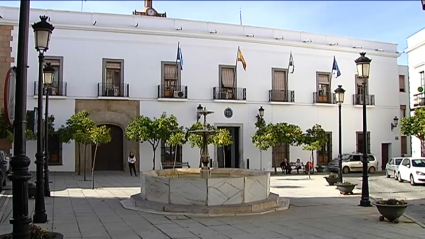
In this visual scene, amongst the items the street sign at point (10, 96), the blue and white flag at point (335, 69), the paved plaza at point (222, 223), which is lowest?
the paved plaza at point (222, 223)

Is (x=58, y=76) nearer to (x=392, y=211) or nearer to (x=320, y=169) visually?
→ (x=320, y=169)

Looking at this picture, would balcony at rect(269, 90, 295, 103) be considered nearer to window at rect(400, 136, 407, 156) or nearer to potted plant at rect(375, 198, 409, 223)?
window at rect(400, 136, 407, 156)

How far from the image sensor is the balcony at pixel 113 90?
80.4ft

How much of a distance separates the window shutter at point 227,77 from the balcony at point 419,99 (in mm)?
10590

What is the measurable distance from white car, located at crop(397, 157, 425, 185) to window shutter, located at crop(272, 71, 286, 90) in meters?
9.46

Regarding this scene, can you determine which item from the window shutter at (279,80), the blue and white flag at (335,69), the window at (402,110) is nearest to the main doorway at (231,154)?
the window shutter at (279,80)

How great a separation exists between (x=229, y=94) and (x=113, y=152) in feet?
25.5

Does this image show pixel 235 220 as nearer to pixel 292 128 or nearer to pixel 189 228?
pixel 189 228

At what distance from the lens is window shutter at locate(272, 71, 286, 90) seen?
2812 cm

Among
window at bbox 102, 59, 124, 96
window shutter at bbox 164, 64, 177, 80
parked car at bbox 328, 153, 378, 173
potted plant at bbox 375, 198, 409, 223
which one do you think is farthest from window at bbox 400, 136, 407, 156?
potted plant at bbox 375, 198, 409, 223

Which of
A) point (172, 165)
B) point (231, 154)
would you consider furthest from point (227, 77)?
point (172, 165)

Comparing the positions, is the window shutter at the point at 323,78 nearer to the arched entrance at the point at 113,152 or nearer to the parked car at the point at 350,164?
the parked car at the point at 350,164

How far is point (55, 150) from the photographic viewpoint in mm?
24266

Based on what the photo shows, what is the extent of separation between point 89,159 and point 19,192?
19.7 m
